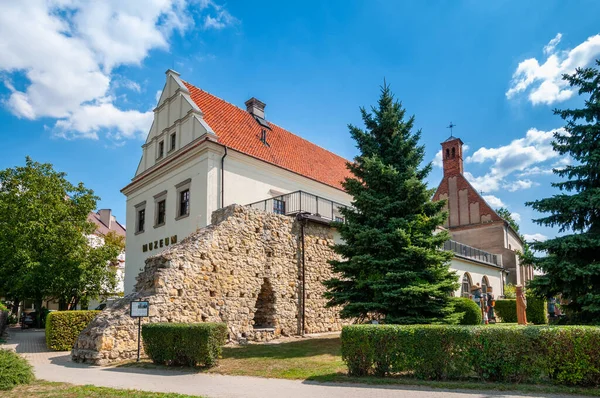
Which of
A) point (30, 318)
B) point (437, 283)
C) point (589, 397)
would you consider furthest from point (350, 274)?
point (30, 318)

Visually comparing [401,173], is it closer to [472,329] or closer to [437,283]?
[437,283]

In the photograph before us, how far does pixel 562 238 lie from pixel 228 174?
548 inches

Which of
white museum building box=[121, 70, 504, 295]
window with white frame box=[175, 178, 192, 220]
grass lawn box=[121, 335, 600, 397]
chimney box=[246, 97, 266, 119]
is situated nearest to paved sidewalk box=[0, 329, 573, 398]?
grass lawn box=[121, 335, 600, 397]

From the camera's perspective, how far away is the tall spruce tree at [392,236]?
1360 centimetres

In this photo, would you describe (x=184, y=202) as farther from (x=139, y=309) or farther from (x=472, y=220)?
(x=472, y=220)

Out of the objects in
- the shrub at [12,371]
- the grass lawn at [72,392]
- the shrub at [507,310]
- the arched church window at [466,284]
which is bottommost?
the shrub at [507,310]

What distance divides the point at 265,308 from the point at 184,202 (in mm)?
7561

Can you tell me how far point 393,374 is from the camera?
894 centimetres

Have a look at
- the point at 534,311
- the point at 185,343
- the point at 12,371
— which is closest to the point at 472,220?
the point at 534,311

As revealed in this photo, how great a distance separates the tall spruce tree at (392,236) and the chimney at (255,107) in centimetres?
1164

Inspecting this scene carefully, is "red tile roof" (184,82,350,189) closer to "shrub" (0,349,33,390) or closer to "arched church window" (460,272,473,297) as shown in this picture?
"arched church window" (460,272,473,297)

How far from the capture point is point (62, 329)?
593 inches

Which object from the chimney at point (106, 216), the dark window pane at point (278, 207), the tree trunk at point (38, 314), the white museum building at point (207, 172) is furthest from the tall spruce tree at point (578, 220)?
the chimney at point (106, 216)

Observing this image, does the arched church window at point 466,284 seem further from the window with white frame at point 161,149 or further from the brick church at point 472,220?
the window with white frame at point 161,149
